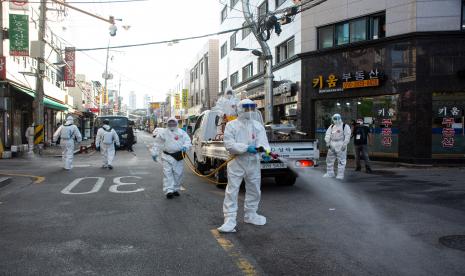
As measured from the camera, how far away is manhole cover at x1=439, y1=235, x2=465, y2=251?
5.45m

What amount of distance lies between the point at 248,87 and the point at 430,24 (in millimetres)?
15035

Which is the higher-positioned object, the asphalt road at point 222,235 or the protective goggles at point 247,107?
the protective goggles at point 247,107

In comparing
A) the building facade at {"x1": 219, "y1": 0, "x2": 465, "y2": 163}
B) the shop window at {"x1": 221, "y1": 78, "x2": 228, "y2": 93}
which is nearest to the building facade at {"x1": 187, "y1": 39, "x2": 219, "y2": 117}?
the shop window at {"x1": 221, "y1": 78, "x2": 228, "y2": 93}

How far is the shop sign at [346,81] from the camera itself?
59.9 feet

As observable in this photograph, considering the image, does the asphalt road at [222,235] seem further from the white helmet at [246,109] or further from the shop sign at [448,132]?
the shop sign at [448,132]

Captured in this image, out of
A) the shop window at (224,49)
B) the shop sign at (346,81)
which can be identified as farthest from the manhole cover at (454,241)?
the shop window at (224,49)

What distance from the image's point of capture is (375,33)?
18.6 metres

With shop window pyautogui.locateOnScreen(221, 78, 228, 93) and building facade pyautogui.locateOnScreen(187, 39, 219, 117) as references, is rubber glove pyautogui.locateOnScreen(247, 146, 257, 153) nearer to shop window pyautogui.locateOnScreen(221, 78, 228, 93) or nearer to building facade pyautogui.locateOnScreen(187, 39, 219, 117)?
shop window pyautogui.locateOnScreen(221, 78, 228, 93)

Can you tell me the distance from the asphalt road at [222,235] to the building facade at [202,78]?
37.3 metres

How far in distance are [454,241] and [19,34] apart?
70.6 ft

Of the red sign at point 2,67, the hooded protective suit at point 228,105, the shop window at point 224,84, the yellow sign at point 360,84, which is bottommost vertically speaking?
the hooded protective suit at point 228,105

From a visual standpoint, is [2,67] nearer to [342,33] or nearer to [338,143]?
[342,33]

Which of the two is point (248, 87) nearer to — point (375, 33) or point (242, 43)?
point (242, 43)

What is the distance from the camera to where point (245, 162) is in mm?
6562
